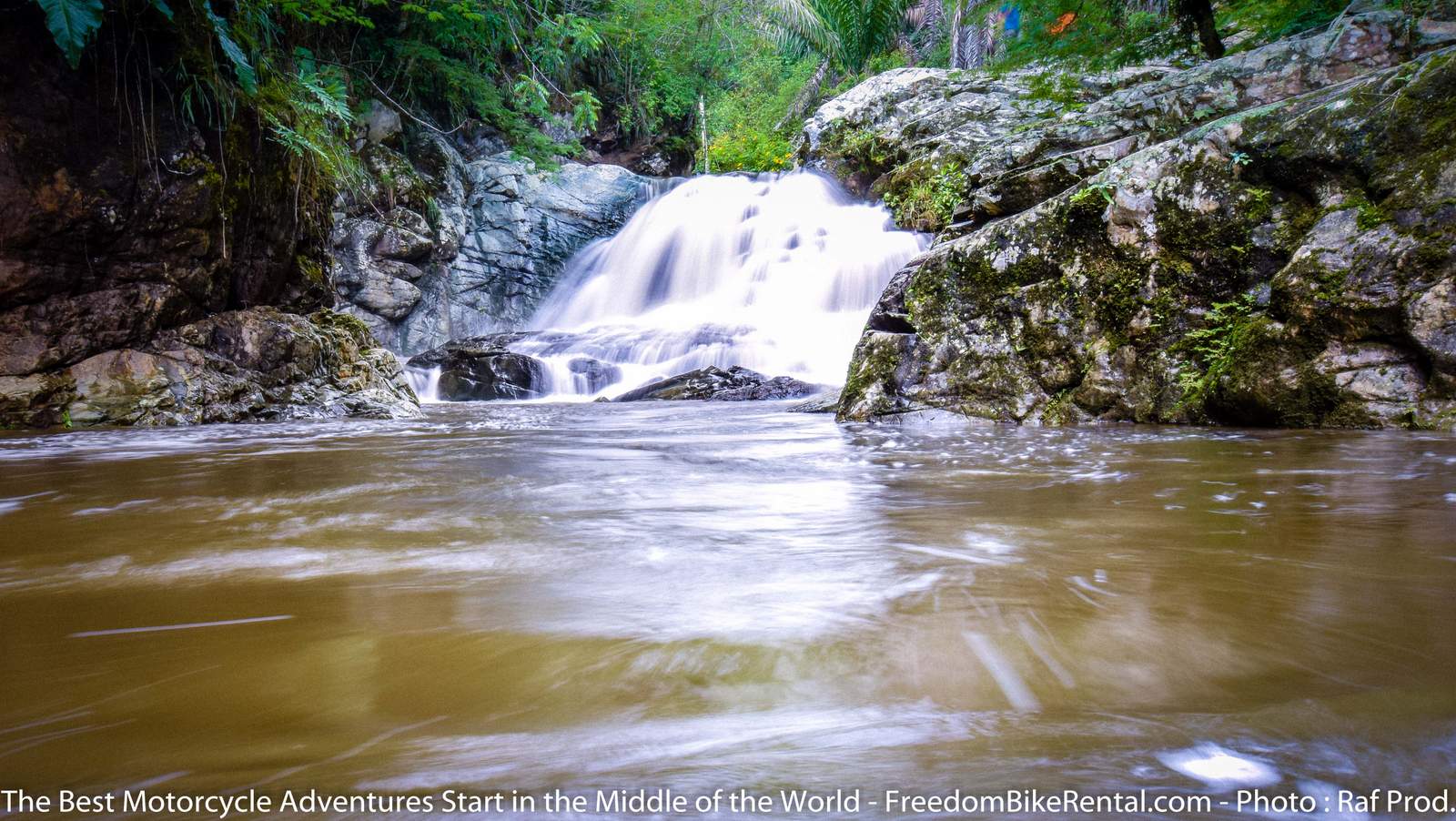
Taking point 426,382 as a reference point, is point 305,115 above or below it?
above

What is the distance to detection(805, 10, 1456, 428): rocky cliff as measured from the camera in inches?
142

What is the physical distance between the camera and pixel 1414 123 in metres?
3.88

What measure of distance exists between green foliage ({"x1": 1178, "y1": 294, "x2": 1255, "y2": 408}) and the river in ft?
6.73

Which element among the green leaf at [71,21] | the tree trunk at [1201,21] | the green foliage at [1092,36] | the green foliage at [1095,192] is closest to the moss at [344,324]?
the green leaf at [71,21]

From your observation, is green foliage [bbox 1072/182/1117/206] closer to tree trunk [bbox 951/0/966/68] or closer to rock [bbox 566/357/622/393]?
rock [bbox 566/357/622/393]

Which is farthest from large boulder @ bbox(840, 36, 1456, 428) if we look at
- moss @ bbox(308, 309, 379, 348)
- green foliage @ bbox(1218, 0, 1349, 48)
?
moss @ bbox(308, 309, 379, 348)

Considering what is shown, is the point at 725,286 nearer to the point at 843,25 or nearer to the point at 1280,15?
the point at 1280,15

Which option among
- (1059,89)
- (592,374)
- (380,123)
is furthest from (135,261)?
(1059,89)

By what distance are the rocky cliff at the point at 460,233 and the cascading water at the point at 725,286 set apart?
0.83 m

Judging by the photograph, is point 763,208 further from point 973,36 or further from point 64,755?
point 64,755

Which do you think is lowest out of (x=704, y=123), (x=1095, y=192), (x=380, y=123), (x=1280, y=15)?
(x=1095, y=192)

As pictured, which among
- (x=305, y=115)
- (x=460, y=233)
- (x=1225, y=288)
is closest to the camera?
(x=1225, y=288)

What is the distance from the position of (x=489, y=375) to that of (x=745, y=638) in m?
9.68

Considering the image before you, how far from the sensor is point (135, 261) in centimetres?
589
